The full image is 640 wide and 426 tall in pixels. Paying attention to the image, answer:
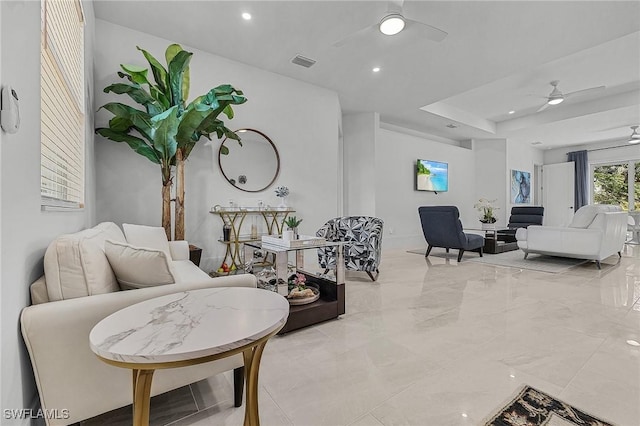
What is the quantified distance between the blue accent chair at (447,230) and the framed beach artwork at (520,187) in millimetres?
4247

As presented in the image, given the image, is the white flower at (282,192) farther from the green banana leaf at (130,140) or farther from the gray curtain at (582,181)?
the gray curtain at (582,181)

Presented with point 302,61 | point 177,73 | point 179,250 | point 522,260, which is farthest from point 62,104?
point 522,260

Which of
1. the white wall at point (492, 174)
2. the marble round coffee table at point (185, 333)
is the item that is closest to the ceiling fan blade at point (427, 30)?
the marble round coffee table at point (185, 333)

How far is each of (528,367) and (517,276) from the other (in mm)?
2596

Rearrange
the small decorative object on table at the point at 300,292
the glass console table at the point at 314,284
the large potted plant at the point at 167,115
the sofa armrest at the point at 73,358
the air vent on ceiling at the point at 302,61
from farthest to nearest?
the air vent on ceiling at the point at 302,61 → the large potted plant at the point at 167,115 → the small decorative object on table at the point at 300,292 → the glass console table at the point at 314,284 → the sofa armrest at the point at 73,358

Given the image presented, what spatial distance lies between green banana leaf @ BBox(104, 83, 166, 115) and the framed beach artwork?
29.4 ft

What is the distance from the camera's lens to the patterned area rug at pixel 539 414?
1299mm

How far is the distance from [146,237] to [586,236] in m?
5.61

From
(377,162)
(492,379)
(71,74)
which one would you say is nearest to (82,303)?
(71,74)

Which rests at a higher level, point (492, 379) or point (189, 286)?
point (189, 286)

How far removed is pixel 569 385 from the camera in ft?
5.15

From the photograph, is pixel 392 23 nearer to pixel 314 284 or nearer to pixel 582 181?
pixel 314 284

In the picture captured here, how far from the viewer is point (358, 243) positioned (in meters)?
3.72

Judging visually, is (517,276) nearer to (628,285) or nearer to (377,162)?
(628,285)
